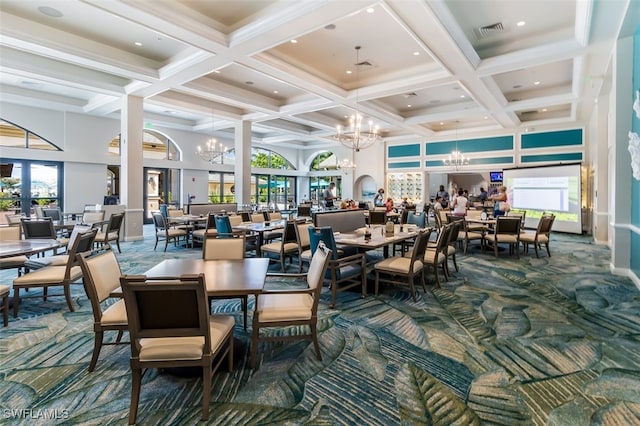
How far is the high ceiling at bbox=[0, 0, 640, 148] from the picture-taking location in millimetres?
4559

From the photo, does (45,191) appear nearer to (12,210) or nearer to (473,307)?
(12,210)

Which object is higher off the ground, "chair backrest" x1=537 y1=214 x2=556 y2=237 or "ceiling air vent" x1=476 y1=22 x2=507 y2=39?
"ceiling air vent" x1=476 y1=22 x2=507 y2=39

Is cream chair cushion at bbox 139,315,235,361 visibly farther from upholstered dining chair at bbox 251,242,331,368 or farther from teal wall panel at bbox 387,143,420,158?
teal wall panel at bbox 387,143,420,158

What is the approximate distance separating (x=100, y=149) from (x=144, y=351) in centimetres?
1129

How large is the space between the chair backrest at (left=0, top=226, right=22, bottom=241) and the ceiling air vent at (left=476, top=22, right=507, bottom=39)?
25.5ft

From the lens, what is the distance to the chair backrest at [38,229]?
5233 mm

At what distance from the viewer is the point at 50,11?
4938mm

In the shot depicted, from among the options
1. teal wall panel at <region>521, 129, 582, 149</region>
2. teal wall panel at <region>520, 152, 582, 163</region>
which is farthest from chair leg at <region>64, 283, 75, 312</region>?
teal wall panel at <region>521, 129, 582, 149</region>

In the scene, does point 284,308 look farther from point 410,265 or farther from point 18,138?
point 18,138

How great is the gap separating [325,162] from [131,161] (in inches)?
438

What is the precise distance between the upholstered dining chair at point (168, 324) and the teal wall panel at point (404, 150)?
13394 mm

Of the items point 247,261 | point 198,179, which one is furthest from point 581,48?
point 198,179

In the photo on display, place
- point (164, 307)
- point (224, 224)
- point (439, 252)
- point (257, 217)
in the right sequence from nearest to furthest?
point (164, 307) → point (439, 252) → point (224, 224) → point (257, 217)

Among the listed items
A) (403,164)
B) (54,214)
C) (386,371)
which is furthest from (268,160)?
(386,371)
